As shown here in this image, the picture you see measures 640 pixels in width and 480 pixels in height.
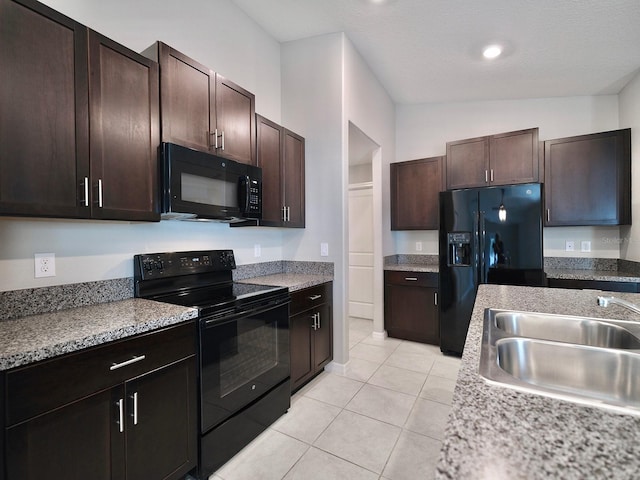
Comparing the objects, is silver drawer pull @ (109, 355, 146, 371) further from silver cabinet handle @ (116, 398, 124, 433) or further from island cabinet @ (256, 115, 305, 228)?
island cabinet @ (256, 115, 305, 228)

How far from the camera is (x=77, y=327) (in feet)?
4.11

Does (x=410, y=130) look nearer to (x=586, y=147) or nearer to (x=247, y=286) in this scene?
(x=586, y=147)

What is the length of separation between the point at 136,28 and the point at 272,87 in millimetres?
1367

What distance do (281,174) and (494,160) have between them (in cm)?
236

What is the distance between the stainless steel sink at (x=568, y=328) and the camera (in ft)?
4.02

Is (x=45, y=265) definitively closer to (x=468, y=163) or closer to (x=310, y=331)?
(x=310, y=331)

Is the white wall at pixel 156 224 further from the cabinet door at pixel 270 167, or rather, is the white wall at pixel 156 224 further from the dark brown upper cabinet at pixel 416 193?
the dark brown upper cabinet at pixel 416 193

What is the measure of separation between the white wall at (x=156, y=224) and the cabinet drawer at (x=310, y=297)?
2.03ft

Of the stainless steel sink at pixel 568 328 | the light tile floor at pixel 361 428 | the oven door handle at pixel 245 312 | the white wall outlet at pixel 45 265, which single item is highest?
the white wall outlet at pixel 45 265

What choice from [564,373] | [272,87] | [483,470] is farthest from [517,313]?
[272,87]

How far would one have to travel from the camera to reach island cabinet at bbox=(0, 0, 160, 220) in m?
1.19

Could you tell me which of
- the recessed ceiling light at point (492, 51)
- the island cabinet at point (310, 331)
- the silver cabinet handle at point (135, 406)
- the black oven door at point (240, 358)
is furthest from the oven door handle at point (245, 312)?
the recessed ceiling light at point (492, 51)

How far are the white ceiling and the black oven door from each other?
96.0 inches

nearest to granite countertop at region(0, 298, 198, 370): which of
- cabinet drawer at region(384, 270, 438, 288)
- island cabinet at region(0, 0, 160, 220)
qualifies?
island cabinet at region(0, 0, 160, 220)
